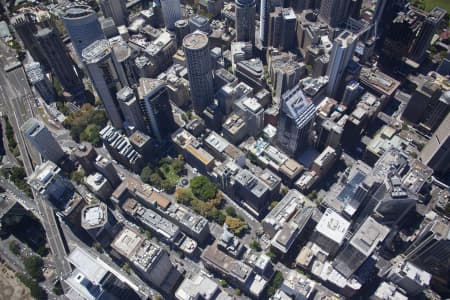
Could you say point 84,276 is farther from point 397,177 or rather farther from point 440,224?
point 440,224

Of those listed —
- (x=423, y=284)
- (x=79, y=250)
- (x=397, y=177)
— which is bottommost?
(x=423, y=284)

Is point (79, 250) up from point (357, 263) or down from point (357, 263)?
up

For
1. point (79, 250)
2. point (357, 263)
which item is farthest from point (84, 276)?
point (357, 263)

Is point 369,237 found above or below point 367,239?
above

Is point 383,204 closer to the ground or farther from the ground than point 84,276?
farther from the ground

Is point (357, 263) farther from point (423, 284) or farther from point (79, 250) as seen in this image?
point (79, 250)

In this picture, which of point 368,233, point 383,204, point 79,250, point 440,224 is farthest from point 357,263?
point 79,250

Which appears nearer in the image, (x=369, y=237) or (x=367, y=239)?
(x=367, y=239)
